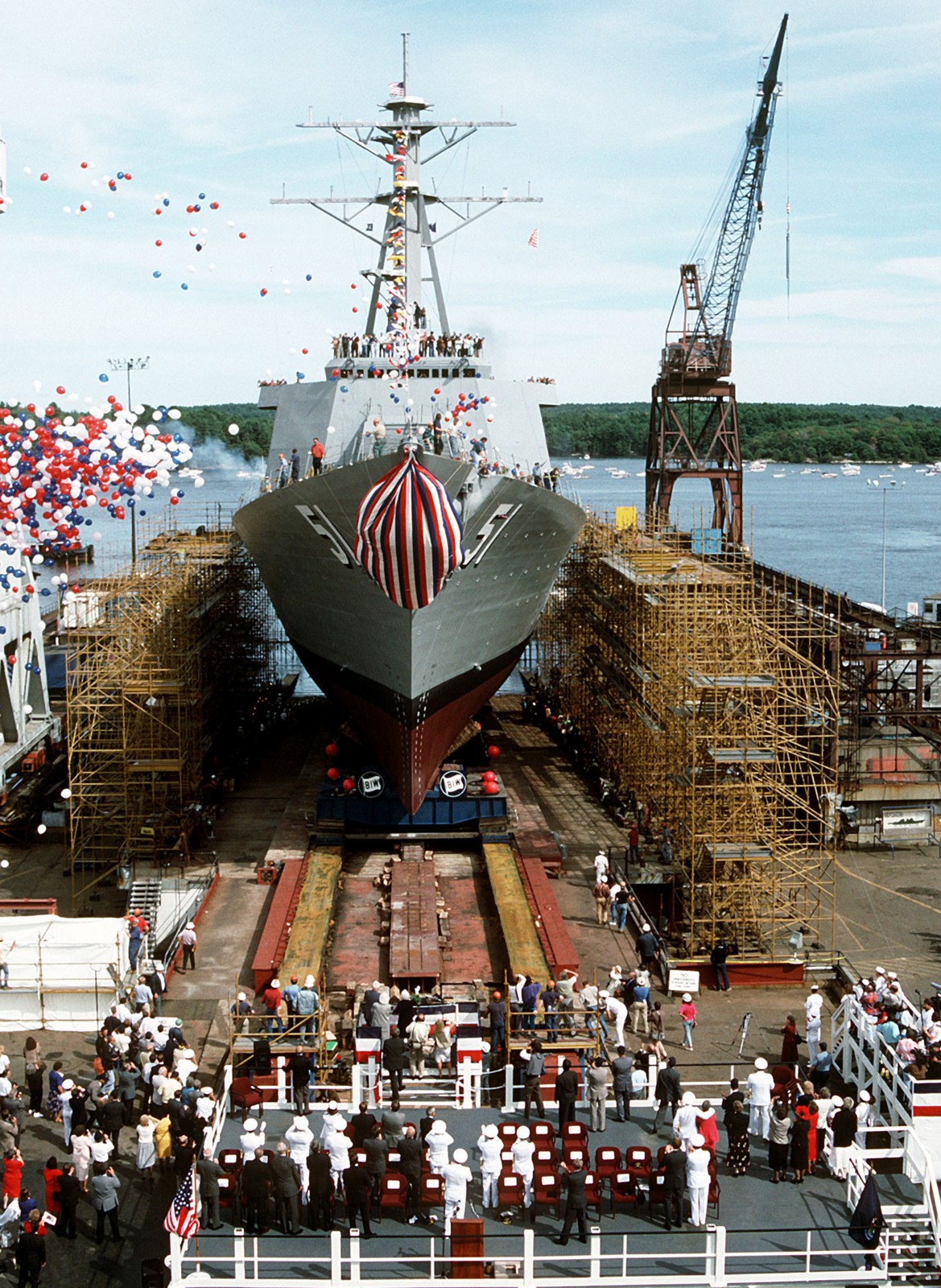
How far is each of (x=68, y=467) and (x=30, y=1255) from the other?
7.52m

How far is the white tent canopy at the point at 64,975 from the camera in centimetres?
1830

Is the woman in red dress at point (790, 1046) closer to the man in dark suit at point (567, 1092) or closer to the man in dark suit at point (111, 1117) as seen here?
the man in dark suit at point (567, 1092)

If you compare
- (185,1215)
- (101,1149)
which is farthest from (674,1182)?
(101,1149)

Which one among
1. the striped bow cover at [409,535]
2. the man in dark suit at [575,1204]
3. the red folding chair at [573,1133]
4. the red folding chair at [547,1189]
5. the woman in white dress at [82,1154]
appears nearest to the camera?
the man in dark suit at [575,1204]

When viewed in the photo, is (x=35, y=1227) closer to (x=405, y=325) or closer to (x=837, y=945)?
(x=837, y=945)

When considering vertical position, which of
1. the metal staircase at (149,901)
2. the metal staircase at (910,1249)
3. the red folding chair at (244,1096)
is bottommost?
the metal staircase at (149,901)

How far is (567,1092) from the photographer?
1362 centimetres

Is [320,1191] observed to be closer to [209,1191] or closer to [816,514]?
[209,1191]

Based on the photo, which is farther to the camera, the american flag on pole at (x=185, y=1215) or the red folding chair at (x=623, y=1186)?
the red folding chair at (x=623, y=1186)

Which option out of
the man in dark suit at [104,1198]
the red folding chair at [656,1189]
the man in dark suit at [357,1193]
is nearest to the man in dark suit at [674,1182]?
the red folding chair at [656,1189]

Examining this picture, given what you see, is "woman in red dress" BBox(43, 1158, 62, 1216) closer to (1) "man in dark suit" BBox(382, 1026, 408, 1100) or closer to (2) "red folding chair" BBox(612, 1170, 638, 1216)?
(1) "man in dark suit" BBox(382, 1026, 408, 1100)

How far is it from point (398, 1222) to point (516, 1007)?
5111 millimetres

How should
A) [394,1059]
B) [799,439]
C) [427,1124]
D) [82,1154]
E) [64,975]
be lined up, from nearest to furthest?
[427,1124]
[82,1154]
[394,1059]
[64,975]
[799,439]

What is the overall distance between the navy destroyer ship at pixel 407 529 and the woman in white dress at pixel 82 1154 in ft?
32.4
